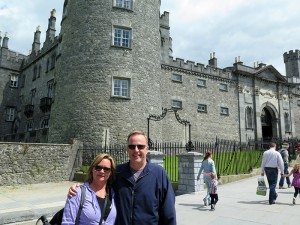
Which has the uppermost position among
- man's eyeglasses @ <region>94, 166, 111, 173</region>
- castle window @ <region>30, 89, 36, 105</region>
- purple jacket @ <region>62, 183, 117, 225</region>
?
castle window @ <region>30, 89, 36, 105</region>

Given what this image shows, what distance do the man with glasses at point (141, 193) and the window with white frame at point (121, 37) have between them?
695 inches

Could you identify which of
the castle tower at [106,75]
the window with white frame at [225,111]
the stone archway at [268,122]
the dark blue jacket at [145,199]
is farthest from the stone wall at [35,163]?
the stone archway at [268,122]

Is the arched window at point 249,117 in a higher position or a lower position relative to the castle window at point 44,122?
higher

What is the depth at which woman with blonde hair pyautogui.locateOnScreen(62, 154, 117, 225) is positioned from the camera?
2906mm

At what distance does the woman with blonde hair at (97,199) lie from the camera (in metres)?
2.91

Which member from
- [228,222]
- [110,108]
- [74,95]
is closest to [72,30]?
[74,95]

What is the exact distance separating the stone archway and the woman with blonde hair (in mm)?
34545

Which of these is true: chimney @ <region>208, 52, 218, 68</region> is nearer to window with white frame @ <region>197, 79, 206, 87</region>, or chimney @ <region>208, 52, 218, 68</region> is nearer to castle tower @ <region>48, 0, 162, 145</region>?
window with white frame @ <region>197, 79, 206, 87</region>

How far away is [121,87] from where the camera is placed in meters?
19.3

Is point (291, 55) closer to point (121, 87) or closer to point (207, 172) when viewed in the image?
point (121, 87)

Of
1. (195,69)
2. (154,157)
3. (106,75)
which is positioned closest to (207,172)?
(154,157)

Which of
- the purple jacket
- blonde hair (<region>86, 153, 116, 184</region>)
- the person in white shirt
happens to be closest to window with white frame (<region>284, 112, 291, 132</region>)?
the person in white shirt

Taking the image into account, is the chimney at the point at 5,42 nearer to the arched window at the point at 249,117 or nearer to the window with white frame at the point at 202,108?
the window with white frame at the point at 202,108

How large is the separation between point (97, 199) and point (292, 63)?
159 feet
